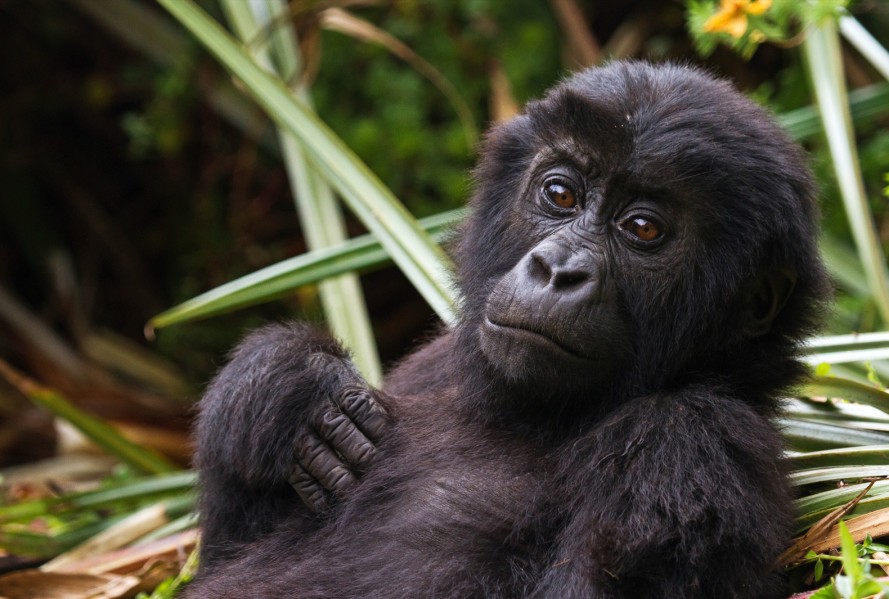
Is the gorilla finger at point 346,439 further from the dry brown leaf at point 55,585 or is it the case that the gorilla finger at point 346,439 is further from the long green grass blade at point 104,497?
the long green grass blade at point 104,497

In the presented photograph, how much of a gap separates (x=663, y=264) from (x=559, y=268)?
0.96 feet

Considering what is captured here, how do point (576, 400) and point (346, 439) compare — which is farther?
point (346, 439)

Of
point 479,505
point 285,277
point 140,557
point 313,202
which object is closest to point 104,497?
point 140,557

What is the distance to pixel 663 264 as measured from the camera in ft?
9.07

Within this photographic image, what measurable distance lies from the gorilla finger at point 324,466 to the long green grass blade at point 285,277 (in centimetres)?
87

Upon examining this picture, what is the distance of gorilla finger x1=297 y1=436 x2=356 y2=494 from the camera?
10.0ft

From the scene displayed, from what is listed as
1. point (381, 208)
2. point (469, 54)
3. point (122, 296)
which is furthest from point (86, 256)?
point (381, 208)

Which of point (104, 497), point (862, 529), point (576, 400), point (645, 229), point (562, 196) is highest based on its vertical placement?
point (104, 497)

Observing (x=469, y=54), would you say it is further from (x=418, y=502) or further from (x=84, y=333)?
(x=418, y=502)

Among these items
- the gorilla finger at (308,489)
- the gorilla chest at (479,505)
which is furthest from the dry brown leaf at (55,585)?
the gorilla chest at (479,505)

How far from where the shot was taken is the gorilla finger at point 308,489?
3.06 meters

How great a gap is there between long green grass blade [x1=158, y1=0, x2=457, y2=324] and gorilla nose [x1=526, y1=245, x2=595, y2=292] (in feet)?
2.64

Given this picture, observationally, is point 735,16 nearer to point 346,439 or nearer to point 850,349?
point 850,349

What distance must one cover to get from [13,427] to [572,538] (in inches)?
205
